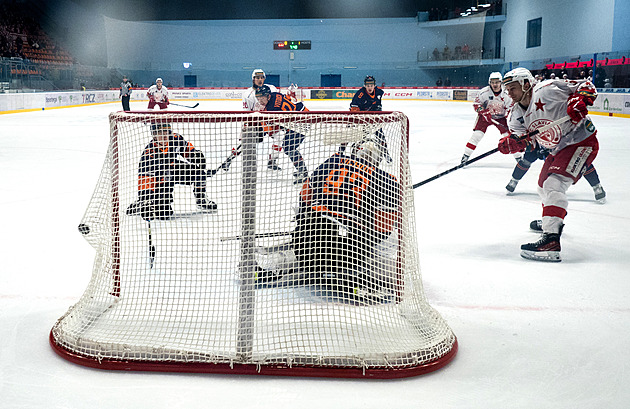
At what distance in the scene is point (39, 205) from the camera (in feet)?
16.1

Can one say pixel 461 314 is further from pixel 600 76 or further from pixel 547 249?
pixel 600 76

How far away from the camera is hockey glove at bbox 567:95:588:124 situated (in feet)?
11.0

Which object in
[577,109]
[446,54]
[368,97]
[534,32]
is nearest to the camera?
[577,109]

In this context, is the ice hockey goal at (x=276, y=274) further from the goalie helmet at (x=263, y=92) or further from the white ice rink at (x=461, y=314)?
the goalie helmet at (x=263, y=92)

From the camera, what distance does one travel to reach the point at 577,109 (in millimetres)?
3361

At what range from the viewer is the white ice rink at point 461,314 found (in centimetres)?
188

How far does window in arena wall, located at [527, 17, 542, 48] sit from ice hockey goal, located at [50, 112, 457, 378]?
25.7 m

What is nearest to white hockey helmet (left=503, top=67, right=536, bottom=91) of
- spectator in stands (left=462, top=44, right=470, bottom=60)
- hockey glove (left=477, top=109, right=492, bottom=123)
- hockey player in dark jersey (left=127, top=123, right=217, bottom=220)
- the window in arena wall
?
hockey player in dark jersey (left=127, top=123, right=217, bottom=220)

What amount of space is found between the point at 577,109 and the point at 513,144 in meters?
0.45

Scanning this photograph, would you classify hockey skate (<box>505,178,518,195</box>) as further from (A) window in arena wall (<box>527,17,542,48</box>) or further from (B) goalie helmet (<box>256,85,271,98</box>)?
(A) window in arena wall (<box>527,17,542,48</box>)

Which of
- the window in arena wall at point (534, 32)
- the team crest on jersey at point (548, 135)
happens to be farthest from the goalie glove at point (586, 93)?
the window in arena wall at point (534, 32)

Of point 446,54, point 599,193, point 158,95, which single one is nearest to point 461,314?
point 599,193

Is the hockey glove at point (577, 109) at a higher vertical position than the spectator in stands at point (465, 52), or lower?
lower

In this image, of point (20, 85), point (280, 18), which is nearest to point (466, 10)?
point (280, 18)
